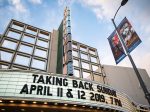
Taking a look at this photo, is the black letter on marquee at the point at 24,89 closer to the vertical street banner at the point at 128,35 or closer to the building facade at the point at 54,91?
the building facade at the point at 54,91

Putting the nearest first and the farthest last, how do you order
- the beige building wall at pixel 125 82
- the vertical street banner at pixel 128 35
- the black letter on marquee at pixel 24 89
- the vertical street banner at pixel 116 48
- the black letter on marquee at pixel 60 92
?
the black letter on marquee at pixel 24 89 < the black letter on marquee at pixel 60 92 < the vertical street banner at pixel 128 35 < the vertical street banner at pixel 116 48 < the beige building wall at pixel 125 82

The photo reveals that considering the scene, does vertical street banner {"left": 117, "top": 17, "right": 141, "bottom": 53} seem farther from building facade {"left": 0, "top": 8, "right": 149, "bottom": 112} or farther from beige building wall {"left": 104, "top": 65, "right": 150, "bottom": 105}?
beige building wall {"left": 104, "top": 65, "right": 150, "bottom": 105}

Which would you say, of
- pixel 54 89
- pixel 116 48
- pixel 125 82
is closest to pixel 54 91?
pixel 54 89

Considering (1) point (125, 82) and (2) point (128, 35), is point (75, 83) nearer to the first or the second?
(2) point (128, 35)

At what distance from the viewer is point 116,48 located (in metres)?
11.9

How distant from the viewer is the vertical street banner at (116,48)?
444 inches

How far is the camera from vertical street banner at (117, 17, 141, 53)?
10.0 metres

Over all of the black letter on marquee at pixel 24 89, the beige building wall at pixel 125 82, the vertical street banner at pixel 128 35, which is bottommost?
the black letter on marquee at pixel 24 89

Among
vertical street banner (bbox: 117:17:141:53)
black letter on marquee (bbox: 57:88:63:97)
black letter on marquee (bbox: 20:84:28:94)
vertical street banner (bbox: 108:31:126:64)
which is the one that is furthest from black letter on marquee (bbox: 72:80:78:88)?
vertical street banner (bbox: 117:17:141:53)

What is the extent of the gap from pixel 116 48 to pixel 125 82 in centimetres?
1229

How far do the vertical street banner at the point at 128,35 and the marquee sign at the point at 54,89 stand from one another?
3.67 meters

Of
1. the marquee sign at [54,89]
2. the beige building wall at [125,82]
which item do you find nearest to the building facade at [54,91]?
the marquee sign at [54,89]

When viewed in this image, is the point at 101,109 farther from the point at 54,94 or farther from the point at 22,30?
the point at 22,30

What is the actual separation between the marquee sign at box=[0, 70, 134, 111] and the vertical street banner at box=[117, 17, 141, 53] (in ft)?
12.0
